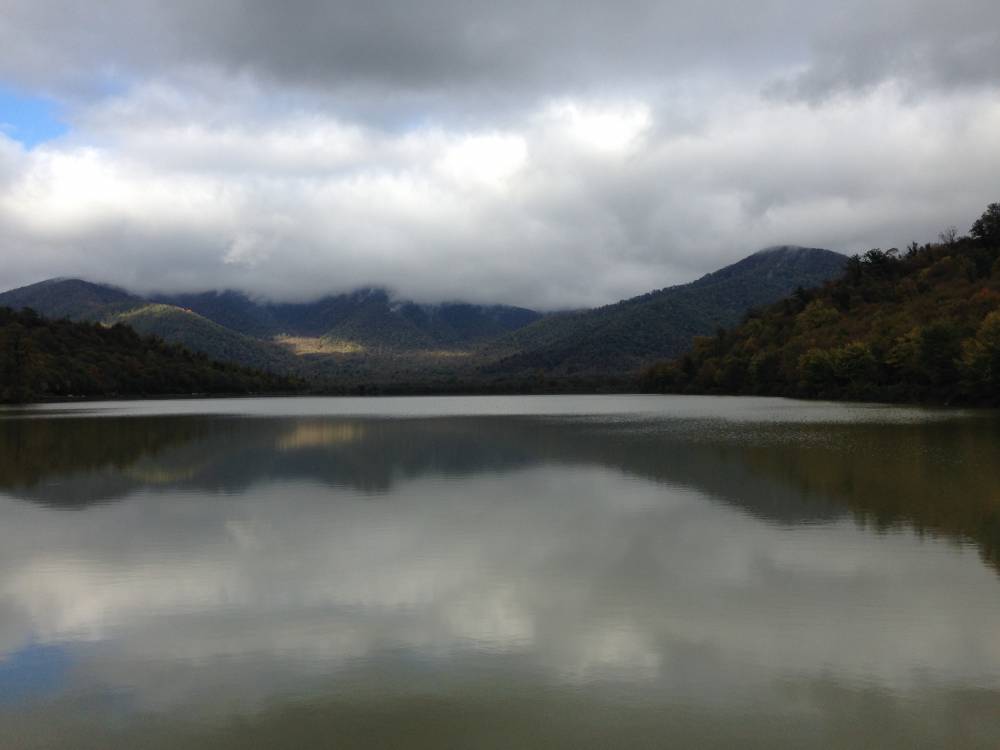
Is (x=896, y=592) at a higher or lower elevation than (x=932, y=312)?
lower

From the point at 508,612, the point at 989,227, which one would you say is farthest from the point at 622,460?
the point at 989,227

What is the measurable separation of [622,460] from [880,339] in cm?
6529

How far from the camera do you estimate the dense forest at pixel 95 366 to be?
341ft

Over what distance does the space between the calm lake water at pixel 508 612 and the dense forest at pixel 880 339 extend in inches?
2054

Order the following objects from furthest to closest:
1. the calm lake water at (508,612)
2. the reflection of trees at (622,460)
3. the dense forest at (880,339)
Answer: the dense forest at (880,339) < the reflection of trees at (622,460) < the calm lake water at (508,612)

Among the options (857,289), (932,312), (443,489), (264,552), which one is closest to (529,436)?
(443,489)

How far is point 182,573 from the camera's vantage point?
13250mm

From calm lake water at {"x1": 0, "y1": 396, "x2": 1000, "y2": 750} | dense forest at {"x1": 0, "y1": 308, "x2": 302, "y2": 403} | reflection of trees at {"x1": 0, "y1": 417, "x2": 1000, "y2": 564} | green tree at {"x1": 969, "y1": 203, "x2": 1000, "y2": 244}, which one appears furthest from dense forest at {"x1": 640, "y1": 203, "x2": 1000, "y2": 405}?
dense forest at {"x1": 0, "y1": 308, "x2": 302, "y2": 403}

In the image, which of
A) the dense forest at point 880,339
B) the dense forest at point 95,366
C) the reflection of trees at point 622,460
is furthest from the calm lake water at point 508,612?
the dense forest at point 95,366

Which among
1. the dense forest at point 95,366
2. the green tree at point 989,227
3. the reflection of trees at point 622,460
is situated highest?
the green tree at point 989,227

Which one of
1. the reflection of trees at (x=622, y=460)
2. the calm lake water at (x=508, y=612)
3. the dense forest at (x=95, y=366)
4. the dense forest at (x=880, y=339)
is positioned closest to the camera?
the calm lake water at (x=508, y=612)

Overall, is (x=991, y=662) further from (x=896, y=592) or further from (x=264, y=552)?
(x=264, y=552)

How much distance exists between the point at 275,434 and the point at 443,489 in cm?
2514

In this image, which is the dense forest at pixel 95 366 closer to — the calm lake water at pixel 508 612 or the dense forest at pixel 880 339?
the dense forest at pixel 880 339
